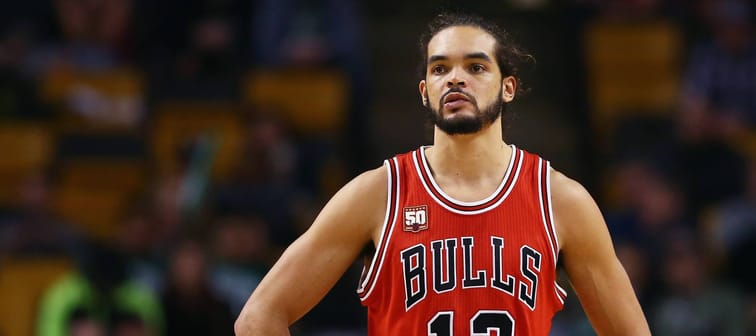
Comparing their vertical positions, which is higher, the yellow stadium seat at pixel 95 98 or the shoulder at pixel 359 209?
the yellow stadium seat at pixel 95 98

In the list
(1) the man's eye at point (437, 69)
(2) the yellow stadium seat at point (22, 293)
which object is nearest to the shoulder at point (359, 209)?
(1) the man's eye at point (437, 69)

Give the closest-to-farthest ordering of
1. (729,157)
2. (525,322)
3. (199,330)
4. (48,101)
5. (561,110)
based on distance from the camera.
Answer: (525,322), (199,330), (729,157), (48,101), (561,110)

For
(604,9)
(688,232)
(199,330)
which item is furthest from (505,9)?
(199,330)

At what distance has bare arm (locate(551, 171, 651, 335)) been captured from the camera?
444cm

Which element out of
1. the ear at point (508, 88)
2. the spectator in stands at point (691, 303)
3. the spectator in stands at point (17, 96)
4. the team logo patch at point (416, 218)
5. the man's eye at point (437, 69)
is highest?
the spectator in stands at point (17, 96)

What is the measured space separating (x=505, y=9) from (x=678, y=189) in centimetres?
339

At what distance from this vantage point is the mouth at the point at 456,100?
4359 mm

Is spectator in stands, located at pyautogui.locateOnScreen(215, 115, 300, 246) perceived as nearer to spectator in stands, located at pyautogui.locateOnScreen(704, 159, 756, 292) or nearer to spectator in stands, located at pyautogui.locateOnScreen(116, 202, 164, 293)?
spectator in stands, located at pyautogui.locateOnScreen(116, 202, 164, 293)

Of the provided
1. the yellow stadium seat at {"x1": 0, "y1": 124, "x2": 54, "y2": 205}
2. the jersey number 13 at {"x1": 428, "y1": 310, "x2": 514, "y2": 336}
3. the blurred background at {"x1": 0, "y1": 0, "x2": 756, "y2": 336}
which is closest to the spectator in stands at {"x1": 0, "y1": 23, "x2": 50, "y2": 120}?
the blurred background at {"x1": 0, "y1": 0, "x2": 756, "y2": 336}

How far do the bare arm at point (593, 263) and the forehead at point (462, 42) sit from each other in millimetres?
489

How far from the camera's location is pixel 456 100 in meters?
4.37

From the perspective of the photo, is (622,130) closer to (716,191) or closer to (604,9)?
(716,191)

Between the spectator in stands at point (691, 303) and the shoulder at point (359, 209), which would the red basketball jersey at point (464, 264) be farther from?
the spectator in stands at point (691, 303)

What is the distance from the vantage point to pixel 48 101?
10.9 m
